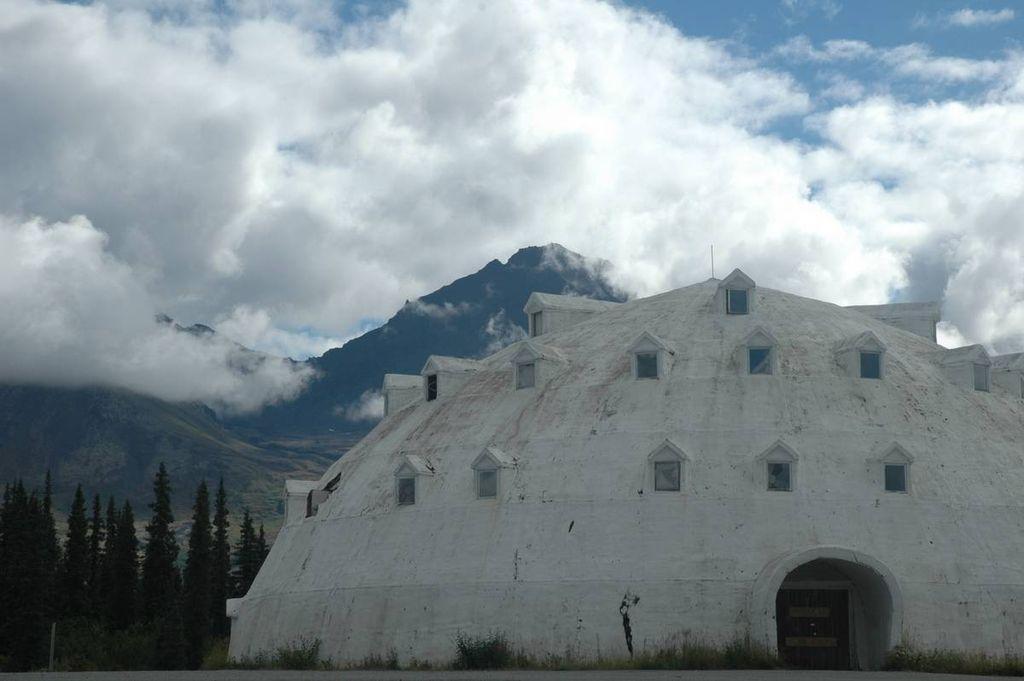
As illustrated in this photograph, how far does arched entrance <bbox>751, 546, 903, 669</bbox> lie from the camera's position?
46.9m

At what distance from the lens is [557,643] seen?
47750 millimetres

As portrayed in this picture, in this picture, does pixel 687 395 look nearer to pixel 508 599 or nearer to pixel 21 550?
pixel 508 599

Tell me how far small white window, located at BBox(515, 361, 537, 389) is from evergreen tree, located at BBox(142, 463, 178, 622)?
2791 inches

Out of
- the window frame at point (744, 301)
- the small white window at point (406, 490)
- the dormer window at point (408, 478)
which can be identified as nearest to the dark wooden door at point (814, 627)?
the window frame at point (744, 301)

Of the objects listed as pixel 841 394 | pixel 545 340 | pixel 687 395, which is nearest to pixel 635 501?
pixel 687 395

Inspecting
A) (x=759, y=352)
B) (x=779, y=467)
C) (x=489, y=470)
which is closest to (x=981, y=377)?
(x=759, y=352)

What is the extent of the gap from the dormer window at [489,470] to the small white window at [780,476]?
9653 millimetres

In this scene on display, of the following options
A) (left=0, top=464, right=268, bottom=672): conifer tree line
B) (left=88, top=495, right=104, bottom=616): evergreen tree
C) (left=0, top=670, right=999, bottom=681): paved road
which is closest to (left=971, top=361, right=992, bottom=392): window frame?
(left=0, top=670, right=999, bottom=681): paved road

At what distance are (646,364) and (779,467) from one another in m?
7.49

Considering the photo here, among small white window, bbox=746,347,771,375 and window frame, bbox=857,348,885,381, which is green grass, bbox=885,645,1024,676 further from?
small white window, bbox=746,347,771,375

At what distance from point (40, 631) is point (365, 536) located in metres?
48.6

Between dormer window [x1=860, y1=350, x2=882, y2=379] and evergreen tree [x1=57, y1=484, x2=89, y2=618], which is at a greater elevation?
dormer window [x1=860, y1=350, x2=882, y2=379]

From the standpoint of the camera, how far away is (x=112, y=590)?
121 metres

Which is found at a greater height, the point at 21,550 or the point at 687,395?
the point at 687,395
